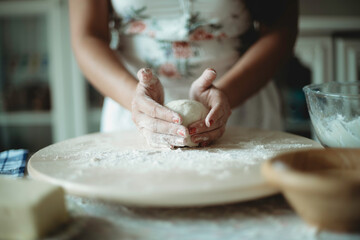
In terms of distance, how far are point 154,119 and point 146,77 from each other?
100mm

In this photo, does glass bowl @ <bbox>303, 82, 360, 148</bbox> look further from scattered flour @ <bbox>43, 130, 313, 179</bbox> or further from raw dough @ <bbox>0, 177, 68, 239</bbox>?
raw dough @ <bbox>0, 177, 68, 239</bbox>

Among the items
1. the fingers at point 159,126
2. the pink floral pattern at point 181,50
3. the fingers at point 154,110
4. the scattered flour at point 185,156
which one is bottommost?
the scattered flour at point 185,156

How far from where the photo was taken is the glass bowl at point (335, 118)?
754 millimetres

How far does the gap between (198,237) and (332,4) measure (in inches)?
88.9

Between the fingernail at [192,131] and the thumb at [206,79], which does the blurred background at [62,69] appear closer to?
the thumb at [206,79]

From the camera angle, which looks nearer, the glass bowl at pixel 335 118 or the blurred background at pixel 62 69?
the glass bowl at pixel 335 118

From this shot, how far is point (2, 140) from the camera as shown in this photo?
2.65 meters

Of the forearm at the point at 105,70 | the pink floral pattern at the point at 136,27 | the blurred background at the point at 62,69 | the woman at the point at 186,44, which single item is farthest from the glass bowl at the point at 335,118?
the blurred background at the point at 62,69

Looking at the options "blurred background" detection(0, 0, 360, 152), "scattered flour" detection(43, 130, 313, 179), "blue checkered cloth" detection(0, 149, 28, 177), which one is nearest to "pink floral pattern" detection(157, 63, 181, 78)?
"scattered flour" detection(43, 130, 313, 179)

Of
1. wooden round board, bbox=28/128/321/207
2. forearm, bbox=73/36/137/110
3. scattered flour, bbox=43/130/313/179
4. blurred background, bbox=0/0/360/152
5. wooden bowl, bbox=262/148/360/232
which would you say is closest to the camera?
wooden bowl, bbox=262/148/360/232

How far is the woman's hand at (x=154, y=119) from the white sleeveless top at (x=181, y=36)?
30 centimetres

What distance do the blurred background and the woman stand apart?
1043 millimetres

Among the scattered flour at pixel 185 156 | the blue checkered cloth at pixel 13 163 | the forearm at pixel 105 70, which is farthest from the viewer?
the forearm at pixel 105 70

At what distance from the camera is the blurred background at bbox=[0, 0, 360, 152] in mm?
2240
